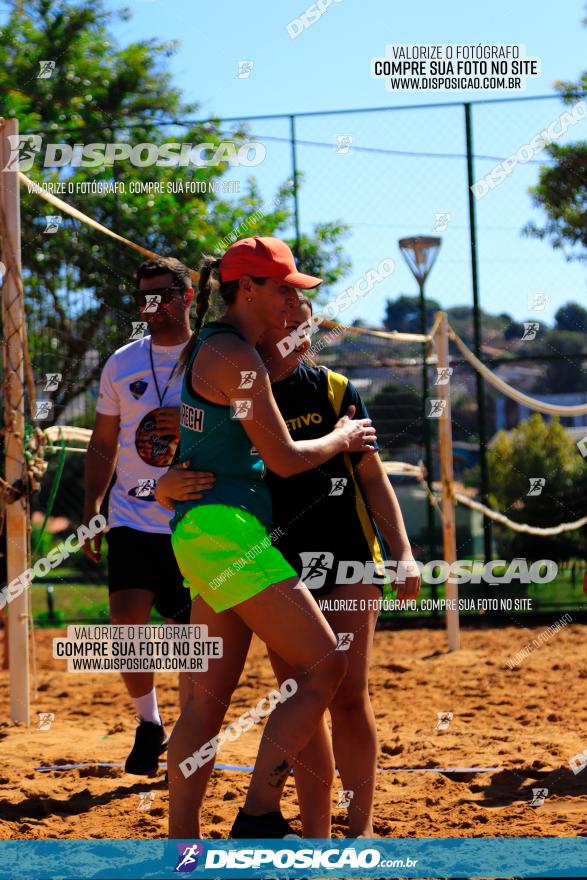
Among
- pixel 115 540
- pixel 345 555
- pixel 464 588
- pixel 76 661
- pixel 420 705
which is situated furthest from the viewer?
pixel 464 588

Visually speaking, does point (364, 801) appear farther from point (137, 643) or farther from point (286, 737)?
point (137, 643)

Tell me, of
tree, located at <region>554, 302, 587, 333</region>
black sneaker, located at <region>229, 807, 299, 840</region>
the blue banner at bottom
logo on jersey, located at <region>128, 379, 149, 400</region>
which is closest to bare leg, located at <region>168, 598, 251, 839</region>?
the blue banner at bottom

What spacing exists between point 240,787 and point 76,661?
300cm

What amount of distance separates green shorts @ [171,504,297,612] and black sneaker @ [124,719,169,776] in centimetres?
169

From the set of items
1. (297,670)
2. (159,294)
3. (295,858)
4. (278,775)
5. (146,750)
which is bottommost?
(146,750)

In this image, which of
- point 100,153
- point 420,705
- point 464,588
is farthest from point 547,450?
point 420,705

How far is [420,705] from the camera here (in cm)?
619

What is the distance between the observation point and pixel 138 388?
4.44 m

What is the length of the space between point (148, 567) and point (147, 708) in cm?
58

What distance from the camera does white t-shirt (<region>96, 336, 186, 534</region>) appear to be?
173 inches

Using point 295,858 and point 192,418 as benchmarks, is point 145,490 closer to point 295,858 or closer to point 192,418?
point 192,418

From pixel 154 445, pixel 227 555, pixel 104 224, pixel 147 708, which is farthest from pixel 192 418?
pixel 104 224

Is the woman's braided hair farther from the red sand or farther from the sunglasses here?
the red sand

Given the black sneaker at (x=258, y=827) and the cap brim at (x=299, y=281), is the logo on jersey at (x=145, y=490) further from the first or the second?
the black sneaker at (x=258, y=827)
